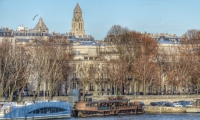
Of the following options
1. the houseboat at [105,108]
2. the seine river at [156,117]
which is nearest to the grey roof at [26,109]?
the seine river at [156,117]

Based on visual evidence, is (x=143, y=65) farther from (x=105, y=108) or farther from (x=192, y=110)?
(x=105, y=108)

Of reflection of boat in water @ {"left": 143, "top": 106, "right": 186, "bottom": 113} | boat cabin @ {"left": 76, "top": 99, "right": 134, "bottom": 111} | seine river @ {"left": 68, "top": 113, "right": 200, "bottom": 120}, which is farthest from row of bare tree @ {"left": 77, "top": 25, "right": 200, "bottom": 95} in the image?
seine river @ {"left": 68, "top": 113, "right": 200, "bottom": 120}

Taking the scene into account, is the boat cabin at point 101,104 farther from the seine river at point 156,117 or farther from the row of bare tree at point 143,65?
the row of bare tree at point 143,65

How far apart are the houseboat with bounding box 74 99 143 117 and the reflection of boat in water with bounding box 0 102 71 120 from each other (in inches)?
168

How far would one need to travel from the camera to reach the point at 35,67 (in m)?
106

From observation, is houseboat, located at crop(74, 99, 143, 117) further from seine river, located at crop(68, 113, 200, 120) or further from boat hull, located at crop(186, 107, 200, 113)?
boat hull, located at crop(186, 107, 200, 113)

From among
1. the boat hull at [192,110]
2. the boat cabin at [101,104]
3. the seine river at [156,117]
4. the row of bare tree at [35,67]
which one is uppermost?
the row of bare tree at [35,67]

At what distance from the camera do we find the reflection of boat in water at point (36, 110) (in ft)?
253

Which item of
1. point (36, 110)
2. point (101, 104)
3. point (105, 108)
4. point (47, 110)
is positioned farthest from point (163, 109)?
point (36, 110)

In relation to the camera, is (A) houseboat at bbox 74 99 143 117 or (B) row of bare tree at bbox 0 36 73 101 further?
(B) row of bare tree at bbox 0 36 73 101

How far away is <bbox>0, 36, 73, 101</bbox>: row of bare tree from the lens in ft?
316

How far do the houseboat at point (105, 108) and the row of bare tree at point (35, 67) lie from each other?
30.5ft

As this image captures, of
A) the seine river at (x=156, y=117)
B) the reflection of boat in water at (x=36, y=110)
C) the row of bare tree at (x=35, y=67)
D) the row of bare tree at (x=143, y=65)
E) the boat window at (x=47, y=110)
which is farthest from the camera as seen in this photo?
the row of bare tree at (x=143, y=65)

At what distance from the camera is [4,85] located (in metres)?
98.6
